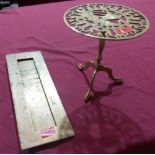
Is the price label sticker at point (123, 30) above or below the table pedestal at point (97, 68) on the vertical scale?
above

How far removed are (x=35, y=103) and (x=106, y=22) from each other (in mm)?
375

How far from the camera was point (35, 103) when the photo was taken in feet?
2.81

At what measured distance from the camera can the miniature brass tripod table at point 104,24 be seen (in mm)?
786

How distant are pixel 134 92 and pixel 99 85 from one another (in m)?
0.14

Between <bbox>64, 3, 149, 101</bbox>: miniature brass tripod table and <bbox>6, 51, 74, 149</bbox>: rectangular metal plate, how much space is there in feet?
0.46

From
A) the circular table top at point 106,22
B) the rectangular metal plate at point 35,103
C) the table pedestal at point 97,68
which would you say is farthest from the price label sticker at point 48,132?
the circular table top at point 106,22

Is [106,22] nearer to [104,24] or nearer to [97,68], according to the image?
[104,24]

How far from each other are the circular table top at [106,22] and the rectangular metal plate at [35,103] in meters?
0.25

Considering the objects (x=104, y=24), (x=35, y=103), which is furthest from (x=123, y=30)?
(x=35, y=103)

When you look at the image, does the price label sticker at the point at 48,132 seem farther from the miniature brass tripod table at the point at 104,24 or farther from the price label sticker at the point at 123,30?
the price label sticker at the point at 123,30

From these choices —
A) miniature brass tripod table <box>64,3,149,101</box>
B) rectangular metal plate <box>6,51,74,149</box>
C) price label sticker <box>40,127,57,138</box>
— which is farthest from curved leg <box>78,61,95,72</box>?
price label sticker <box>40,127,57,138</box>

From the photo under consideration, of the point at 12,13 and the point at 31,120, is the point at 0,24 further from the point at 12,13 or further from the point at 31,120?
the point at 31,120

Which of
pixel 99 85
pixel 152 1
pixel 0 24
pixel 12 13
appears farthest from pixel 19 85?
pixel 152 1

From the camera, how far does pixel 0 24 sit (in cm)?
132
